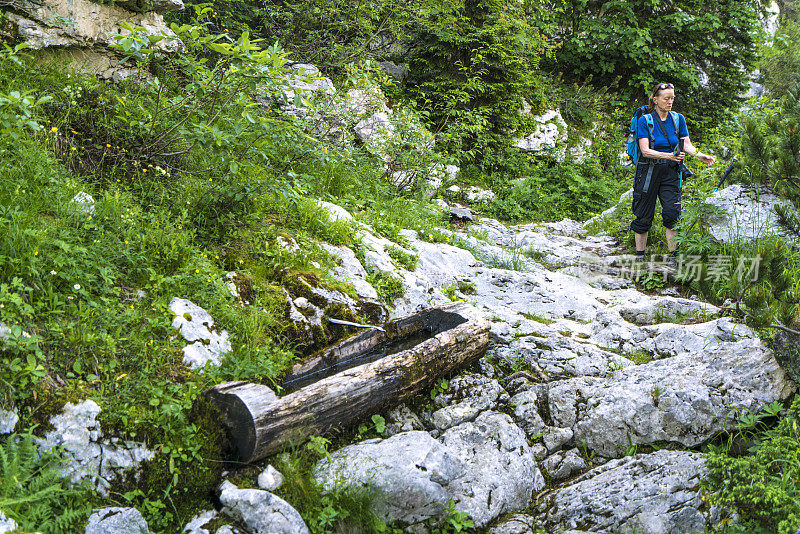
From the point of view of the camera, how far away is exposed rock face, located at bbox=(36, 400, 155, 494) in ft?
9.61

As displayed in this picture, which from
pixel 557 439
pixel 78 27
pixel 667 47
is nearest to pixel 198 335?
pixel 557 439

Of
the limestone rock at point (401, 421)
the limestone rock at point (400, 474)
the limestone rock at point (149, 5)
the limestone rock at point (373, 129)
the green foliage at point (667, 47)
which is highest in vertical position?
the green foliage at point (667, 47)

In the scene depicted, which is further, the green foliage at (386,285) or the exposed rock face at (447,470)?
the green foliage at (386,285)

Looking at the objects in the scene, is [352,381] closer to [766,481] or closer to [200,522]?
[200,522]

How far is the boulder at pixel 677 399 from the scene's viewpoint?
3891 millimetres

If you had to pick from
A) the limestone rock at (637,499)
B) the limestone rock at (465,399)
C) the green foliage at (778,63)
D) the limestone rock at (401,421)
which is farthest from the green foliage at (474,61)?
the green foliage at (778,63)

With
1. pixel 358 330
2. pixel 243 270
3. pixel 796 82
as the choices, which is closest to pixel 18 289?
pixel 243 270

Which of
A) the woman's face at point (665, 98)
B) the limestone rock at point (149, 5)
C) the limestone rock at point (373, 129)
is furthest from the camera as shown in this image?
the limestone rock at point (373, 129)

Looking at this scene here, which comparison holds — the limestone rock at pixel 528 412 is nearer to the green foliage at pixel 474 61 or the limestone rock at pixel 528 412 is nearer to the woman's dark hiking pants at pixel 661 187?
the woman's dark hiking pants at pixel 661 187

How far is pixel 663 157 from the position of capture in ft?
21.4

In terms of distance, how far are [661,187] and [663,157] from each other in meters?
0.64

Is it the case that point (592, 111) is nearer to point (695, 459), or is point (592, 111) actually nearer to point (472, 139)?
point (472, 139)

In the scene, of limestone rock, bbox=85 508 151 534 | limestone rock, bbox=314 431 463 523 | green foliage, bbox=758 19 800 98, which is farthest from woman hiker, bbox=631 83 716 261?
green foliage, bbox=758 19 800 98

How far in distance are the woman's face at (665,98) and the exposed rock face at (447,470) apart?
4876 millimetres
